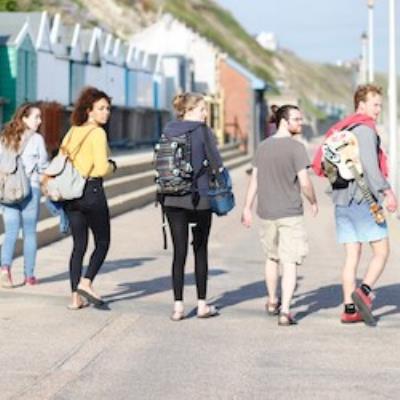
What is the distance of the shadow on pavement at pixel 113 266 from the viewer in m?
12.2

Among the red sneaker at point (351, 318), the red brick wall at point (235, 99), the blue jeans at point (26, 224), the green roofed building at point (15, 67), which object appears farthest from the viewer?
the red brick wall at point (235, 99)

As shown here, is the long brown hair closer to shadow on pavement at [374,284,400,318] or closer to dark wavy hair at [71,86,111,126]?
dark wavy hair at [71,86,111,126]

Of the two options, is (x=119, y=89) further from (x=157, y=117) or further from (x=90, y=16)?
(x=90, y=16)

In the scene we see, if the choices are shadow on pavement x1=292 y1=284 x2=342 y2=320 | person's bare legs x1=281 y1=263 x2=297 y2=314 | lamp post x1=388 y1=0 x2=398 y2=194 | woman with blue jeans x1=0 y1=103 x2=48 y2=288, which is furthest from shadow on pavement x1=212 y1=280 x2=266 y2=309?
lamp post x1=388 y1=0 x2=398 y2=194

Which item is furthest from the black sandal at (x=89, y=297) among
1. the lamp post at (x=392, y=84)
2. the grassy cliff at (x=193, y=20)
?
the grassy cliff at (x=193, y=20)

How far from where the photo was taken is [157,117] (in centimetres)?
5284

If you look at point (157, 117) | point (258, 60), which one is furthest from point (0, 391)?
point (258, 60)

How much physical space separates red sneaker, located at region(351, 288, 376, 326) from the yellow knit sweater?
2304 millimetres

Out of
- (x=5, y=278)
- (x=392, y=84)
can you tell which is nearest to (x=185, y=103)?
(x=5, y=278)

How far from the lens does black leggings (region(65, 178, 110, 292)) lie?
9.85 metres

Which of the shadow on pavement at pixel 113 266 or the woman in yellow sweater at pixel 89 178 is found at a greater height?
the woman in yellow sweater at pixel 89 178

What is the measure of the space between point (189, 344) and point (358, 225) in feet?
5.87

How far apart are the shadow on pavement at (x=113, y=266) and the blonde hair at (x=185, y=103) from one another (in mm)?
3200

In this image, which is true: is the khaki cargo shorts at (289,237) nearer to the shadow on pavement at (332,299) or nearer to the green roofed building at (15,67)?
the shadow on pavement at (332,299)
